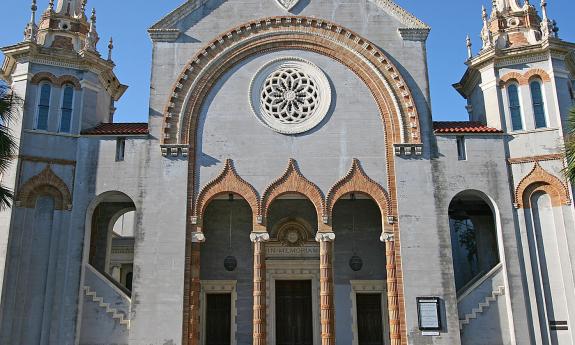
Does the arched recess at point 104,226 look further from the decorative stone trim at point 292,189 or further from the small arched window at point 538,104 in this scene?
the small arched window at point 538,104

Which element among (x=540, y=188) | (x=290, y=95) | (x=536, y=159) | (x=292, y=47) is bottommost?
(x=540, y=188)

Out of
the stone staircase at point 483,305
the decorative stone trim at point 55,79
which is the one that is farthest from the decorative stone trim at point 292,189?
the decorative stone trim at point 55,79

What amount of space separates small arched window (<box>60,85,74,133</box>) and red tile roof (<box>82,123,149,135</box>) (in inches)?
30.0

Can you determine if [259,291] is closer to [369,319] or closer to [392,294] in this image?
[392,294]

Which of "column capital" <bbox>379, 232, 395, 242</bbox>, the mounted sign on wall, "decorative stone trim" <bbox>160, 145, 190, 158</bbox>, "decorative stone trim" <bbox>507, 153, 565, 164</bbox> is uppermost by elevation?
"decorative stone trim" <bbox>160, 145, 190, 158</bbox>

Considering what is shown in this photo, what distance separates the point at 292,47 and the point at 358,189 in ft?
21.3

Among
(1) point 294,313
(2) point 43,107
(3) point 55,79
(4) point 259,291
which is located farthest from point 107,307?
(3) point 55,79

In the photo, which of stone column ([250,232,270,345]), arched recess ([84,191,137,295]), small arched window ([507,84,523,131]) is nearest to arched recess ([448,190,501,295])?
small arched window ([507,84,523,131])

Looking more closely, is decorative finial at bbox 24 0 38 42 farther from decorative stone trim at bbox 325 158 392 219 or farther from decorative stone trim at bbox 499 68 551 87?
decorative stone trim at bbox 499 68 551 87

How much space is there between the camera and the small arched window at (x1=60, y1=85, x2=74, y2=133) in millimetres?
22047

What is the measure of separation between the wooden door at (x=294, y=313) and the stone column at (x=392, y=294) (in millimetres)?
4248

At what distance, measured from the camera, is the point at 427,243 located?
68.2 ft

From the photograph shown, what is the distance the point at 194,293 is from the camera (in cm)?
2047

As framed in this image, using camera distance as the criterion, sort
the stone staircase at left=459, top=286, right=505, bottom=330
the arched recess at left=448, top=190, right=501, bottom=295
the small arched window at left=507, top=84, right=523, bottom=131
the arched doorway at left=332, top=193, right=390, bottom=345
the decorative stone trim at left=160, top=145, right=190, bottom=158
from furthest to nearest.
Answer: the arched recess at left=448, top=190, right=501, bottom=295
the arched doorway at left=332, top=193, right=390, bottom=345
the small arched window at left=507, top=84, right=523, bottom=131
the decorative stone trim at left=160, top=145, right=190, bottom=158
the stone staircase at left=459, top=286, right=505, bottom=330
